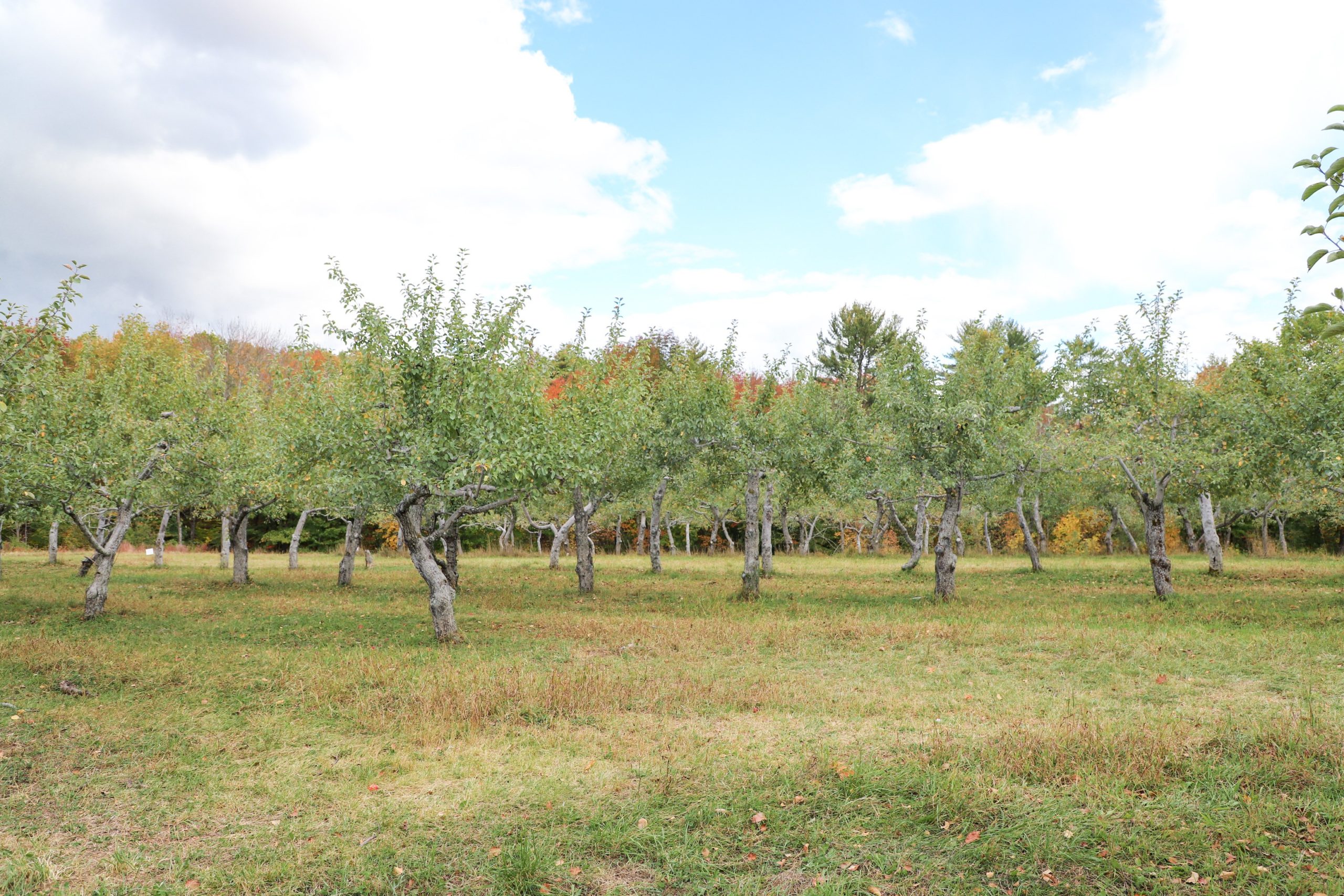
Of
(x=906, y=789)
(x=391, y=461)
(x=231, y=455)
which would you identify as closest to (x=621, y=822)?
(x=906, y=789)

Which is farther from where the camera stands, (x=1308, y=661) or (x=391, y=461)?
(x=391, y=461)

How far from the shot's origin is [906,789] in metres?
8.61

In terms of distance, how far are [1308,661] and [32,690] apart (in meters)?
25.2

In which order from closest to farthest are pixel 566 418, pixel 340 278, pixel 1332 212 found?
pixel 1332 212 → pixel 340 278 → pixel 566 418

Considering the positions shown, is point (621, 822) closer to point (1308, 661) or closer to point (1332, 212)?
point (1332, 212)

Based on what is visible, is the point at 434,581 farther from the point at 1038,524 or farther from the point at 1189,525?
the point at 1189,525

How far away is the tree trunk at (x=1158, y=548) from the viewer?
85.3ft

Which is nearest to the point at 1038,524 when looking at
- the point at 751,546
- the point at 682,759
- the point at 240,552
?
the point at 751,546

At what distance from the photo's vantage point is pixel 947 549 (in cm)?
2744

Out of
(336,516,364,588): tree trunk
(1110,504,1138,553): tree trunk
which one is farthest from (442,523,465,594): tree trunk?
(1110,504,1138,553): tree trunk

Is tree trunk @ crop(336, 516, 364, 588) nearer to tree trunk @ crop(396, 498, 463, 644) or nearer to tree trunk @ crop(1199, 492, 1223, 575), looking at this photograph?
tree trunk @ crop(396, 498, 463, 644)

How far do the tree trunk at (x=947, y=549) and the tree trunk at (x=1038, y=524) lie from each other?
28.8 meters

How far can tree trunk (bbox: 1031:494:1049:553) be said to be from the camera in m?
56.5

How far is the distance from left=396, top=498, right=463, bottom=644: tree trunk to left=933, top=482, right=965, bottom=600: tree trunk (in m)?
17.2
